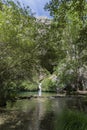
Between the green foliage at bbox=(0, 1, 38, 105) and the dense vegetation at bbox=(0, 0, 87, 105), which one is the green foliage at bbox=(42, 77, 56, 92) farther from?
the green foliage at bbox=(0, 1, 38, 105)

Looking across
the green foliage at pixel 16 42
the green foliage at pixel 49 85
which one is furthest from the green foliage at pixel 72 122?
the green foliage at pixel 49 85

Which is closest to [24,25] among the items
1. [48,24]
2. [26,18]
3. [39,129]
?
[26,18]

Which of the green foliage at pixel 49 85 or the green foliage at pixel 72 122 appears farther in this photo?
the green foliage at pixel 49 85

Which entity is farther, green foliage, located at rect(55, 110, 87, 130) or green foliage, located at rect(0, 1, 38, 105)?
green foliage, located at rect(0, 1, 38, 105)

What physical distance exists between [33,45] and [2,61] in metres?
2.07

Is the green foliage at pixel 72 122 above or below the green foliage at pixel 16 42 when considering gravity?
below

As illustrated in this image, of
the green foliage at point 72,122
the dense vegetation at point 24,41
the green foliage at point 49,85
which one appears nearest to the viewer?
the green foliage at point 72,122

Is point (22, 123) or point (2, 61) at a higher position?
point (2, 61)

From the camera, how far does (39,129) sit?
10359 mm

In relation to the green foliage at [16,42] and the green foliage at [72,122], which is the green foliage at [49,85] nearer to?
the green foliage at [16,42]

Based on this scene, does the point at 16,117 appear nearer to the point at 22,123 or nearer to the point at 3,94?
the point at 22,123

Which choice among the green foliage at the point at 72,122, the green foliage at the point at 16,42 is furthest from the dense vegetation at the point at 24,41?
the green foliage at the point at 72,122

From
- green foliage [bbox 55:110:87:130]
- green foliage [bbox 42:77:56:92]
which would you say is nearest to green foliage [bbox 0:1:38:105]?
green foliage [bbox 55:110:87:130]

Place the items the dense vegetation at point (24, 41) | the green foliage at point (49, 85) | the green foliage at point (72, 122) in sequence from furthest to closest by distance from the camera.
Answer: the green foliage at point (49, 85) → the dense vegetation at point (24, 41) → the green foliage at point (72, 122)
